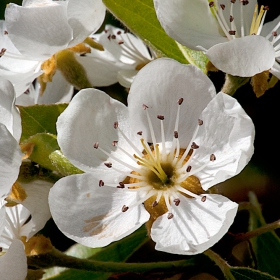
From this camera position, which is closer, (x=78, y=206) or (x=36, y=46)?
(x=78, y=206)

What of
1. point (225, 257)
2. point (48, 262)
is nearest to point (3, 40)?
point (48, 262)

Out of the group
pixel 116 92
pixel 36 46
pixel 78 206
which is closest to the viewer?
pixel 78 206

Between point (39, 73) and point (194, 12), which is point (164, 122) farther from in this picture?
point (39, 73)

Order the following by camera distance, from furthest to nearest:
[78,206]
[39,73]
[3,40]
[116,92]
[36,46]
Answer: [116,92]
[3,40]
[39,73]
[36,46]
[78,206]

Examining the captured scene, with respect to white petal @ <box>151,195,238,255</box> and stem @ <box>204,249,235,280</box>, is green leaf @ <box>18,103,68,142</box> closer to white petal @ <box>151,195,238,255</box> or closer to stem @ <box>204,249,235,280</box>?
white petal @ <box>151,195,238,255</box>

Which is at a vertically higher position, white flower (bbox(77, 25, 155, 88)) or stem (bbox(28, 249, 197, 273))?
white flower (bbox(77, 25, 155, 88))

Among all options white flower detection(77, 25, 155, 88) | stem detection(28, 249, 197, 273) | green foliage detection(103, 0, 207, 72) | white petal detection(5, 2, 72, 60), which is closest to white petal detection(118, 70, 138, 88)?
white flower detection(77, 25, 155, 88)
